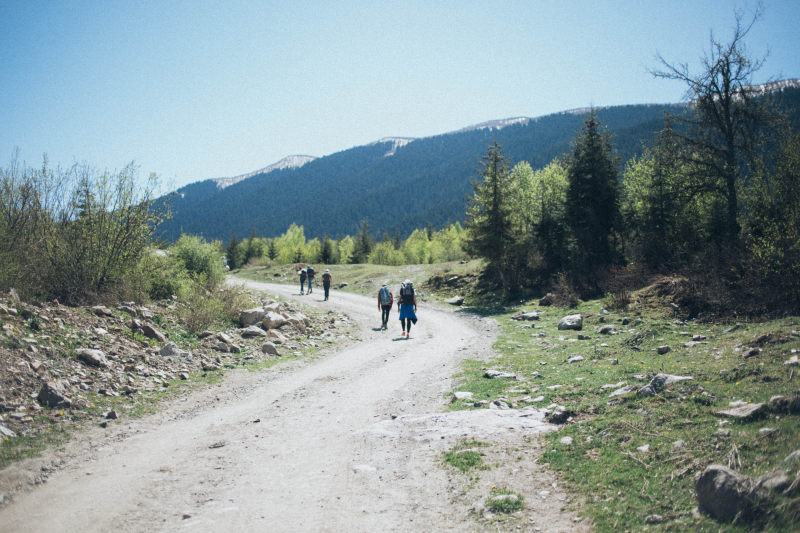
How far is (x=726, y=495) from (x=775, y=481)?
0.37 meters

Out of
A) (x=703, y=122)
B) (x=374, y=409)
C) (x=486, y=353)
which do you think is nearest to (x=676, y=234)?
(x=703, y=122)

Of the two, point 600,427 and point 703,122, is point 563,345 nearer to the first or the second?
point 600,427

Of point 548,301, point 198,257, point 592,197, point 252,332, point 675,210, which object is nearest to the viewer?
point 252,332

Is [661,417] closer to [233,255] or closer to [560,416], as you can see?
[560,416]

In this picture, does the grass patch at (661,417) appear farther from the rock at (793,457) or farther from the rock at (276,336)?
the rock at (276,336)

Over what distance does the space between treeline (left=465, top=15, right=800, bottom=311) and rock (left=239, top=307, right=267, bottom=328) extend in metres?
16.5

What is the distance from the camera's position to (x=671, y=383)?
618 cm

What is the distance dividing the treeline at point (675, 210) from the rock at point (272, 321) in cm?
1580

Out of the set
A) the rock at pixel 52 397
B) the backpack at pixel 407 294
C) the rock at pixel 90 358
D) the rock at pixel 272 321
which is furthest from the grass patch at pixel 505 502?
the rock at pixel 272 321

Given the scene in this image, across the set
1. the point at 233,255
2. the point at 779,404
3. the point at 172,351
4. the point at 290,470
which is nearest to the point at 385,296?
the point at 172,351

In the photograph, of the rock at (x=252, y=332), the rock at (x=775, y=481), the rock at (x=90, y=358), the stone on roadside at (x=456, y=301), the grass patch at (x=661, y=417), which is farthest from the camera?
the stone on roadside at (x=456, y=301)

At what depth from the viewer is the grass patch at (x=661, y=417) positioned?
3775 millimetres

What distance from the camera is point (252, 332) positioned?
1456 centimetres

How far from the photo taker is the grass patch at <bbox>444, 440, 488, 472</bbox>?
5.34m
